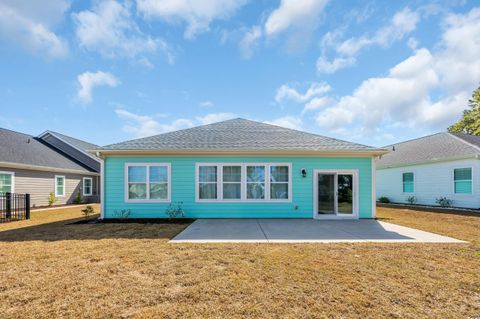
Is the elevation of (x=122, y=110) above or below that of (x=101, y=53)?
below

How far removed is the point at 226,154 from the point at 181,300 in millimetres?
7249

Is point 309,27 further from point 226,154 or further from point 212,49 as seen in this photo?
point 226,154

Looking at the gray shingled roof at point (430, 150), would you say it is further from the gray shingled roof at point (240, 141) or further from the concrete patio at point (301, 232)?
the concrete patio at point (301, 232)

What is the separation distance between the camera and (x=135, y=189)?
10062 millimetres

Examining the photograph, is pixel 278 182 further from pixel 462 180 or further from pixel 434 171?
pixel 434 171

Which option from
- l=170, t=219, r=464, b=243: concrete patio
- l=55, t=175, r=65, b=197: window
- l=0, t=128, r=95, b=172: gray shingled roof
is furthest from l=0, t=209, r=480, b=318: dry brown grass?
l=55, t=175, r=65, b=197: window

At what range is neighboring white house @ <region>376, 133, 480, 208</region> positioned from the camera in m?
13.4

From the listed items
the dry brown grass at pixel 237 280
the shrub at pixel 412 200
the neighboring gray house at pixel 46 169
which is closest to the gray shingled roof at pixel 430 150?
the shrub at pixel 412 200

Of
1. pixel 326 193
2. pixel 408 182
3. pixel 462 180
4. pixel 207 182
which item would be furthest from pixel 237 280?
pixel 408 182

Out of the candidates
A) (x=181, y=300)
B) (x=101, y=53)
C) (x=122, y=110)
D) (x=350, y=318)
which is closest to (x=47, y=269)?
(x=181, y=300)

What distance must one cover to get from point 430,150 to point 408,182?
2595 millimetres

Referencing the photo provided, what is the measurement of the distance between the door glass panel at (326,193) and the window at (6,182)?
54.5 feet

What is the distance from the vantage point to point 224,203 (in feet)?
33.1

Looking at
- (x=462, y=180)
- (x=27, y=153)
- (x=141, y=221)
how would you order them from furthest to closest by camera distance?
(x=27, y=153)
(x=462, y=180)
(x=141, y=221)
